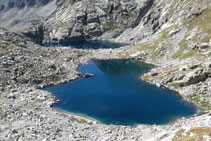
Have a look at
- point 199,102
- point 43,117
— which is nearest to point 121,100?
point 199,102

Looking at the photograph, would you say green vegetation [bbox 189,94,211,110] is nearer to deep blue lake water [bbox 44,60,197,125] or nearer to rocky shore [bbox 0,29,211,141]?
deep blue lake water [bbox 44,60,197,125]

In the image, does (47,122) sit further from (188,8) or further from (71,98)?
(188,8)

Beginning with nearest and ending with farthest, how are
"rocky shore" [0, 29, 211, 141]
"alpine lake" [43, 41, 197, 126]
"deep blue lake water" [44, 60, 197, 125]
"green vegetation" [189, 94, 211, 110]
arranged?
"rocky shore" [0, 29, 211, 141]
"alpine lake" [43, 41, 197, 126]
"deep blue lake water" [44, 60, 197, 125]
"green vegetation" [189, 94, 211, 110]

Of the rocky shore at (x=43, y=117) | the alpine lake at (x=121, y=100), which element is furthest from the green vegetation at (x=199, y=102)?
the rocky shore at (x=43, y=117)

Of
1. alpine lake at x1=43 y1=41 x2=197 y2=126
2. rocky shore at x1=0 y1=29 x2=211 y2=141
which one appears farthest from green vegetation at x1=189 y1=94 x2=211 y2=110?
rocky shore at x1=0 y1=29 x2=211 y2=141

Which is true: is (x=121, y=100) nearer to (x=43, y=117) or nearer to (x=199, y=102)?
(x=199, y=102)
